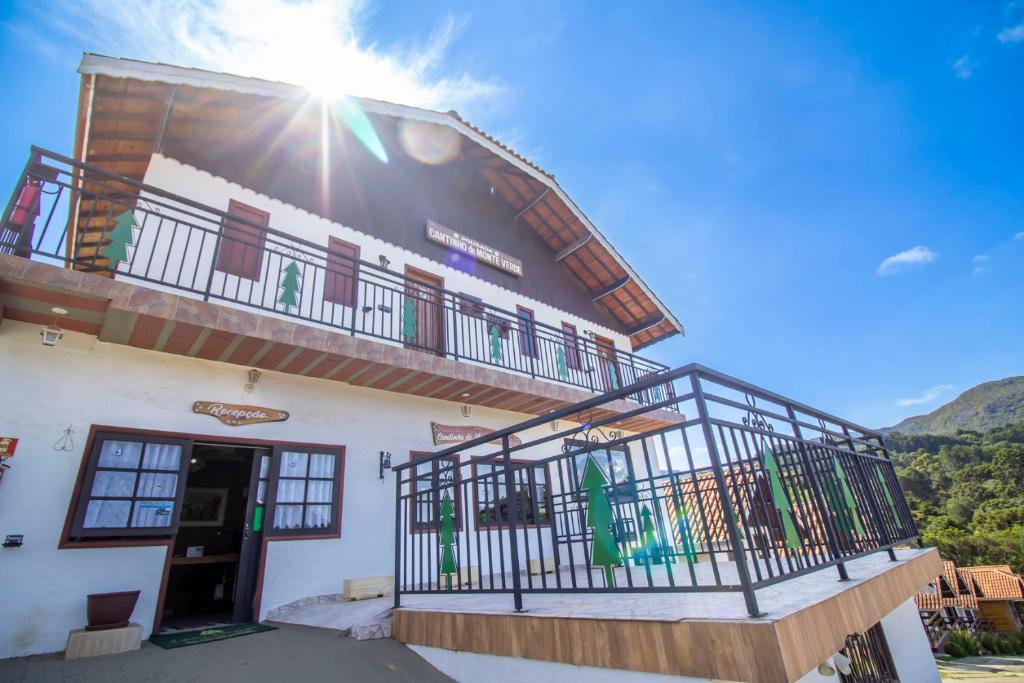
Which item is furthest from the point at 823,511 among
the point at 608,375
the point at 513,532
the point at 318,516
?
the point at 608,375

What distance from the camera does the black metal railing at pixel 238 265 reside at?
4688 millimetres

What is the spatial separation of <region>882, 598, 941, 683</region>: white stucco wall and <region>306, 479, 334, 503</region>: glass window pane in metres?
6.58

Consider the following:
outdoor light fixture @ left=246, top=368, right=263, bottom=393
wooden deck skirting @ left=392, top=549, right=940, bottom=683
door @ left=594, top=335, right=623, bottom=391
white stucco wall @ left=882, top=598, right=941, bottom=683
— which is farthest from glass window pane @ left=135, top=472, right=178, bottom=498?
door @ left=594, top=335, right=623, bottom=391

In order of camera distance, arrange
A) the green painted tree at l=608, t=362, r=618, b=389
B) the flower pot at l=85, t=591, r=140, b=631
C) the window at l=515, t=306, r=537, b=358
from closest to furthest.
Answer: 1. the flower pot at l=85, t=591, r=140, b=631
2. the window at l=515, t=306, r=537, b=358
3. the green painted tree at l=608, t=362, r=618, b=389

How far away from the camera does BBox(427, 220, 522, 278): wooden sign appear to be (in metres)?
10.3

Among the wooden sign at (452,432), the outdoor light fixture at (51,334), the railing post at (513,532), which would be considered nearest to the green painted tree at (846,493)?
the railing post at (513,532)

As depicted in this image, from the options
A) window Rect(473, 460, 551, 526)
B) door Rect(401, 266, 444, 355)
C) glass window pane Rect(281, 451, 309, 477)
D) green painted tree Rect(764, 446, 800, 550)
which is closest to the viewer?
green painted tree Rect(764, 446, 800, 550)

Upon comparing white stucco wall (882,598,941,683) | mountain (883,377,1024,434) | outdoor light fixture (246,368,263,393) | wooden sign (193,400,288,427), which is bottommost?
white stucco wall (882,598,941,683)

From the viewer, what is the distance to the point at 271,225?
769 cm

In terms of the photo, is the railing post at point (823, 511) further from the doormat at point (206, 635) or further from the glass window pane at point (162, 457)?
the glass window pane at point (162, 457)

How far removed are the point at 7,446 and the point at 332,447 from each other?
320 cm

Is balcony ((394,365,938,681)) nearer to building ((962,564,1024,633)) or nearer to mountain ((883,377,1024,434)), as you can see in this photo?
building ((962,564,1024,633))

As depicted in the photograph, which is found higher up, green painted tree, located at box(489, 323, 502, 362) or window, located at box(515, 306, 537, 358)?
window, located at box(515, 306, 537, 358)

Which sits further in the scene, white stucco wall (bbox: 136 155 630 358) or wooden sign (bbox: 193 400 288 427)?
white stucco wall (bbox: 136 155 630 358)
